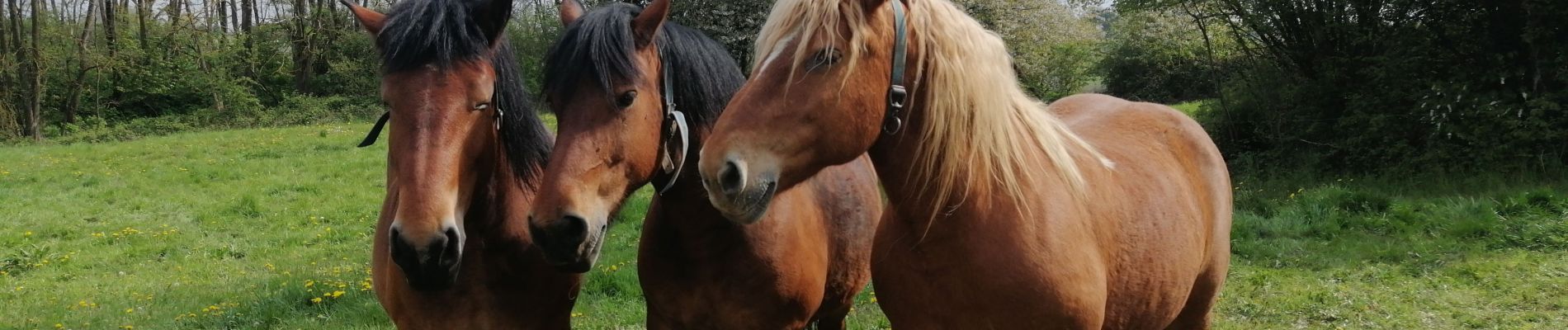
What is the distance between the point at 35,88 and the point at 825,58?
1011 inches

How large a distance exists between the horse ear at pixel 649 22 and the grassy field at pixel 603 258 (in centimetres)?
280

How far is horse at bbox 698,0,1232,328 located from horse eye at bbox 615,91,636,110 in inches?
16.5

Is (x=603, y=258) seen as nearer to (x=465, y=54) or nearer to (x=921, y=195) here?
(x=465, y=54)

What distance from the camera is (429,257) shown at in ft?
7.20

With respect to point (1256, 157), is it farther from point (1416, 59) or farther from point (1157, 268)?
point (1157, 268)

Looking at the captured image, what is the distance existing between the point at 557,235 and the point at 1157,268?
1.58m

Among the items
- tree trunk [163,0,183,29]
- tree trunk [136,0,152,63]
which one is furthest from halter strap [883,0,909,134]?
tree trunk [163,0,183,29]

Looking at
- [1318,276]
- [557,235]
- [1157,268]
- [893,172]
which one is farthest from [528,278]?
[1318,276]

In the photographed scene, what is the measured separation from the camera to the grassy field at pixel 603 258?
16.7 ft

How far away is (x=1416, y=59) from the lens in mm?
8109

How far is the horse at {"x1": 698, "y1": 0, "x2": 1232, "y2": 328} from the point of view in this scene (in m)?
1.80

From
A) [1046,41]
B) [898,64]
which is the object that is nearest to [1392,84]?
[898,64]

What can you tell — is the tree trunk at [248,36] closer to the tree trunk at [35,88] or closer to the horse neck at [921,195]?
the tree trunk at [35,88]

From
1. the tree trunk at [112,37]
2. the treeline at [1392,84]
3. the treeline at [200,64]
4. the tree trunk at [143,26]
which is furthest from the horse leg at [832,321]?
the tree trunk at [143,26]
